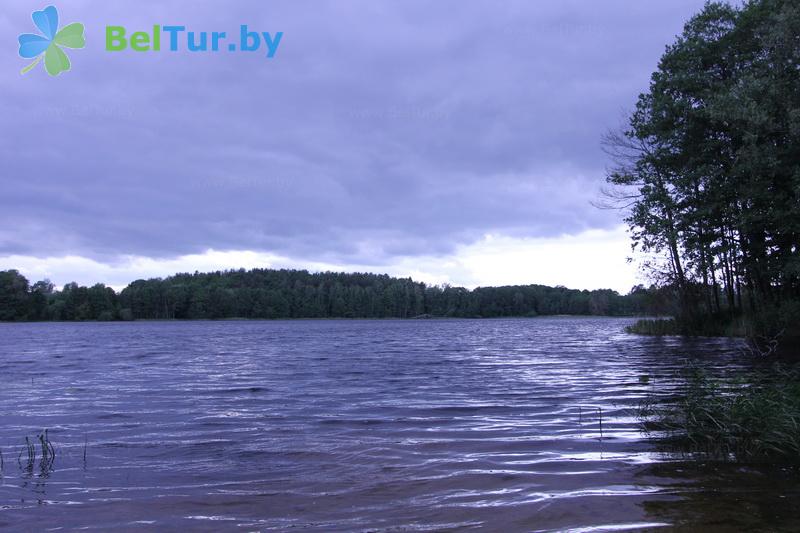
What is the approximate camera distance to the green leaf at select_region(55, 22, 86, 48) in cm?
1520

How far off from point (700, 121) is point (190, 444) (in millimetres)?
23019

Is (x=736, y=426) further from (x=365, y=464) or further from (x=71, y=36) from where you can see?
(x=71, y=36)

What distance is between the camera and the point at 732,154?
22.8 m

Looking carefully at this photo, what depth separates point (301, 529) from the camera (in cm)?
560

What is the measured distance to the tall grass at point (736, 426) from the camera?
738 centimetres

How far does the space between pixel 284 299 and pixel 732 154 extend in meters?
117

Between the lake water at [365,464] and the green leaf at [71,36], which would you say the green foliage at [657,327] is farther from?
the green leaf at [71,36]

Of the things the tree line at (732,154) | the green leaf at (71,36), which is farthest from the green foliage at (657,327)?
the green leaf at (71,36)

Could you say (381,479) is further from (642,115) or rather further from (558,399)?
(642,115)

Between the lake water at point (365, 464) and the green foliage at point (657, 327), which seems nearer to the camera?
the lake water at point (365, 464)

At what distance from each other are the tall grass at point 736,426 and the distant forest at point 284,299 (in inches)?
4543

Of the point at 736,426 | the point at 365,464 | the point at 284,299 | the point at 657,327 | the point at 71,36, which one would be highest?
the point at 71,36

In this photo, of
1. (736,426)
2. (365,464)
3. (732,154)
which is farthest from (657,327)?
(365,464)

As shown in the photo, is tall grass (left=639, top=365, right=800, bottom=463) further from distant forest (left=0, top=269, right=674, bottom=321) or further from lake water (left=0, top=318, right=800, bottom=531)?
distant forest (left=0, top=269, right=674, bottom=321)
